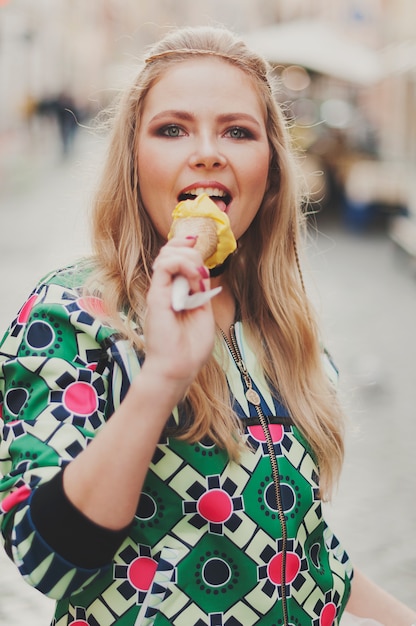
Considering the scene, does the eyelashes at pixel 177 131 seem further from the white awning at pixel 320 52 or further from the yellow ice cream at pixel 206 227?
the white awning at pixel 320 52

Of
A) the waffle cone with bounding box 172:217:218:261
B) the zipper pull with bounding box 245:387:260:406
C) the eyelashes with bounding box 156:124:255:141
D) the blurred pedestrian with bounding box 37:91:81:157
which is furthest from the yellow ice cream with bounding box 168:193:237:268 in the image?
the blurred pedestrian with bounding box 37:91:81:157

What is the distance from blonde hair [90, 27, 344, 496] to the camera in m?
1.63

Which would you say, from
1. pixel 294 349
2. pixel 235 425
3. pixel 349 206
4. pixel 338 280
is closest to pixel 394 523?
pixel 294 349

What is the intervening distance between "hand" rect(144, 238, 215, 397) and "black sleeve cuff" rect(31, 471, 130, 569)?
218 millimetres

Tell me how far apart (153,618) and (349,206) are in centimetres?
1469

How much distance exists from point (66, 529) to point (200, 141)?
0.83 metres

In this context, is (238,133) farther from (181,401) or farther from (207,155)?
(181,401)

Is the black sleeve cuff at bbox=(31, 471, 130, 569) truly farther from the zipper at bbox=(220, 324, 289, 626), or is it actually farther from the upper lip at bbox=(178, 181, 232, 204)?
the upper lip at bbox=(178, 181, 232, 204)

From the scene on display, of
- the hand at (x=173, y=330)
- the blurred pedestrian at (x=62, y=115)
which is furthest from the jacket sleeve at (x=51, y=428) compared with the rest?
the blurred pedestrian at (x=62, y=115)

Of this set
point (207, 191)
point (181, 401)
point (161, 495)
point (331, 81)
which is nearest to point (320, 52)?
point (331, 81)

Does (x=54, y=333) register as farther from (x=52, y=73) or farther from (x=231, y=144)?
(x=52, y=73)

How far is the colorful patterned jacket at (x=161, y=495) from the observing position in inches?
53.5

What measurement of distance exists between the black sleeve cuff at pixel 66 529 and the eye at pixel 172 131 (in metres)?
0.77

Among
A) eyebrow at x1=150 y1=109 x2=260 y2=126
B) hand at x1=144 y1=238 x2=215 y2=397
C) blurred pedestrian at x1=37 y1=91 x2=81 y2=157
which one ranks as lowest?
blurred pedestrian at x1=37 y1=91 x2=81 y2=157
